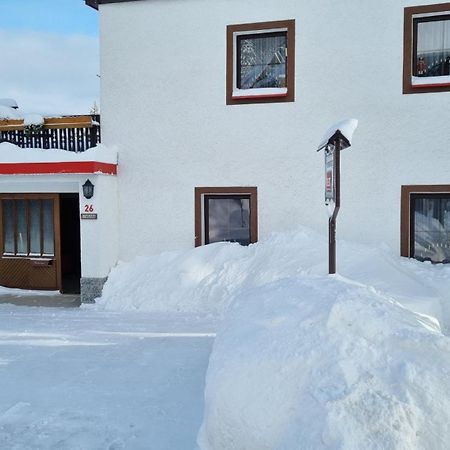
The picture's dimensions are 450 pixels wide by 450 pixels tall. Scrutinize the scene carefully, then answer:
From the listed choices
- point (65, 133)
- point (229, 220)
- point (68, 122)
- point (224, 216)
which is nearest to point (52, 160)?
point (65, 133)

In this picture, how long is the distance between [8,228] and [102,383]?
22.4 feet

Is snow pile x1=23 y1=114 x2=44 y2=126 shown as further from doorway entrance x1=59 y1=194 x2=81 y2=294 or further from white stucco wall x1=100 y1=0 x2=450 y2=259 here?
doorway entrance x1=59 y1=194 x2=81 y2=294

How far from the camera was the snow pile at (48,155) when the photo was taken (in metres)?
8.66

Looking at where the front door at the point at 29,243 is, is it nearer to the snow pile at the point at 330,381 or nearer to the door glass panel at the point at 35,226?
the door glass panel at the point at 35,226

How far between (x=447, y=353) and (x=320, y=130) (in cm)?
619

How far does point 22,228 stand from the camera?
10.4 metres

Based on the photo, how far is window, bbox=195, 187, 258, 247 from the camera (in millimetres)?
9156

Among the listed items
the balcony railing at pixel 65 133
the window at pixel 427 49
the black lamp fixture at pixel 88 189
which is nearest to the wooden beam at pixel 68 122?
the balcony railing at pixel 65 133

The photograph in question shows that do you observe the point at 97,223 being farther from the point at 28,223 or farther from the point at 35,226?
the point at 28,223

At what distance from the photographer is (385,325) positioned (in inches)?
134

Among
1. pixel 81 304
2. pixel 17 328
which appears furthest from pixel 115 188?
pixel 17 328

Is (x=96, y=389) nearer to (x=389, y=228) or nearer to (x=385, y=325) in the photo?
(x=385, y=325)

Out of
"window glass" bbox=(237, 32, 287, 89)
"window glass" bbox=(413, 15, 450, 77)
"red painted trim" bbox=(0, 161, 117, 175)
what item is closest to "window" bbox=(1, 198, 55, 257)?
"red painted trim" bbox=(0, 161, 117, 175)

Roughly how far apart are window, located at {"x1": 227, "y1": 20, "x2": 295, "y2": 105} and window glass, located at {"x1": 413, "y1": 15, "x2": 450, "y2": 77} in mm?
2254
